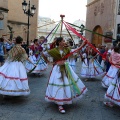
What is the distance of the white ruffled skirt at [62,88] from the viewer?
4785 millimetres

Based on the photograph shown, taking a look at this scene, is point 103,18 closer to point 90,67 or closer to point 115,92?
point 90,67

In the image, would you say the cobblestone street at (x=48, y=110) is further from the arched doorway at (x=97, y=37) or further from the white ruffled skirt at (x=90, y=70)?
the arched doorway at (x=97, y=37)

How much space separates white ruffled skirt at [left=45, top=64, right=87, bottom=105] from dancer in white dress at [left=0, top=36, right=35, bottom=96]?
751 mm

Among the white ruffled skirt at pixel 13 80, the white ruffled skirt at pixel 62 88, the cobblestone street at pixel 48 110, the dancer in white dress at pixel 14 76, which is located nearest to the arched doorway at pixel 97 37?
the cobblestone street at pixel 48 110

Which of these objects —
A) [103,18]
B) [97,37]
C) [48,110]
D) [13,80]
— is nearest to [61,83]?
[48,110]

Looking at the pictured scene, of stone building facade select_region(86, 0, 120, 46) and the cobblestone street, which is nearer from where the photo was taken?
the cobblestone street

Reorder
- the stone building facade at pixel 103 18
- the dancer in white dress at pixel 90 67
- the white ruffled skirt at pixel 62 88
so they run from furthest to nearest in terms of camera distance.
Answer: the stone building facade at pixel 103 18 → the dancer in white dress at pixel 90 67 → the white ruffled skirt at pixel 62 88

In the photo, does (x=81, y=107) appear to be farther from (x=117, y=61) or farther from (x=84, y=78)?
(x=84, y=78)

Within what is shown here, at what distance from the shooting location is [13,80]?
5277mm

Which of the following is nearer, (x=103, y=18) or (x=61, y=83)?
(x=61, y=83)

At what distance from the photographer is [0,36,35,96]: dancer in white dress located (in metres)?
5.21

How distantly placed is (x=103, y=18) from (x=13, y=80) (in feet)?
48.7

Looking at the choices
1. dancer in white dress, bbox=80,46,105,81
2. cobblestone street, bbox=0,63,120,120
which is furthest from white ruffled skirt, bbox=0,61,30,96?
dancer in white dress, bbox=80,46,105,81

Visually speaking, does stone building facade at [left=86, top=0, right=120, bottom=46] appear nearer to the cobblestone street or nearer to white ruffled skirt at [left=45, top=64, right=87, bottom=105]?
the cobblestone street
